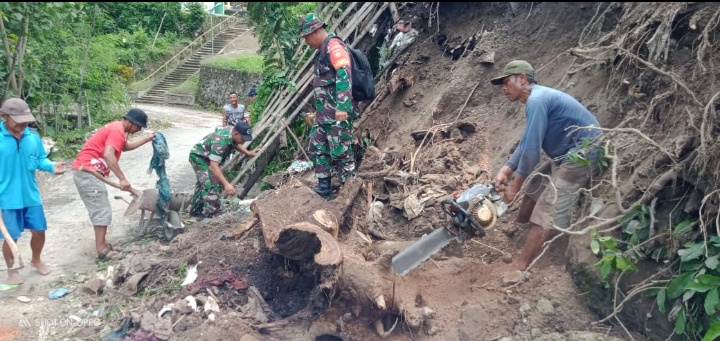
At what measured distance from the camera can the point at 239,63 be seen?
24.8 m

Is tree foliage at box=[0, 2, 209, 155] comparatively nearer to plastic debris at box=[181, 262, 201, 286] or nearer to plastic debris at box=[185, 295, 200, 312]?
plastic debris at box=[181, 262, 201, 286]

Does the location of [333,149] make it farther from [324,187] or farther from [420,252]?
[420,252]

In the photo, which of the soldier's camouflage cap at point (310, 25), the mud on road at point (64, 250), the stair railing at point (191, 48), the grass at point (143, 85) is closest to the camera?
the mud on road at point (64, 250)

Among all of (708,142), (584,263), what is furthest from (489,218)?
(708,142)

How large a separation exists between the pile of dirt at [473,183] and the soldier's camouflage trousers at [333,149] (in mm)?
247

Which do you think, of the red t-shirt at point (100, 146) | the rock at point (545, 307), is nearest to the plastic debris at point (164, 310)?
the red t-shirt at point (100, 146)

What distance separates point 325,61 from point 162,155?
213 cm

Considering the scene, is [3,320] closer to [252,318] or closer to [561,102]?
[252,318]

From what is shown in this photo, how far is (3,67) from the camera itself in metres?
9.90

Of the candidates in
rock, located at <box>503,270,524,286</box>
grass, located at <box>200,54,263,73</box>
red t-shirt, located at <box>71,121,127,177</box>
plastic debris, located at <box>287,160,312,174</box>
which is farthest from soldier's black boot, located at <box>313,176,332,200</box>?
grass, located at <box>200,54,263,73</box>

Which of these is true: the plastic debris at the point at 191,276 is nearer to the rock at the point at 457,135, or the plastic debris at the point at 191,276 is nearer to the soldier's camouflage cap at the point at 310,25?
the soldier's camouflage cap at the point at 310,25

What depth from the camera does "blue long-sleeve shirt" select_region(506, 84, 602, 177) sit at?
4145 millimetres

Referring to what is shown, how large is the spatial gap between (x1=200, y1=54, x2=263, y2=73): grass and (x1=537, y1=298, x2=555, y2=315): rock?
20377 mm

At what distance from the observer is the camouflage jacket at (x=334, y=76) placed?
5.87m
